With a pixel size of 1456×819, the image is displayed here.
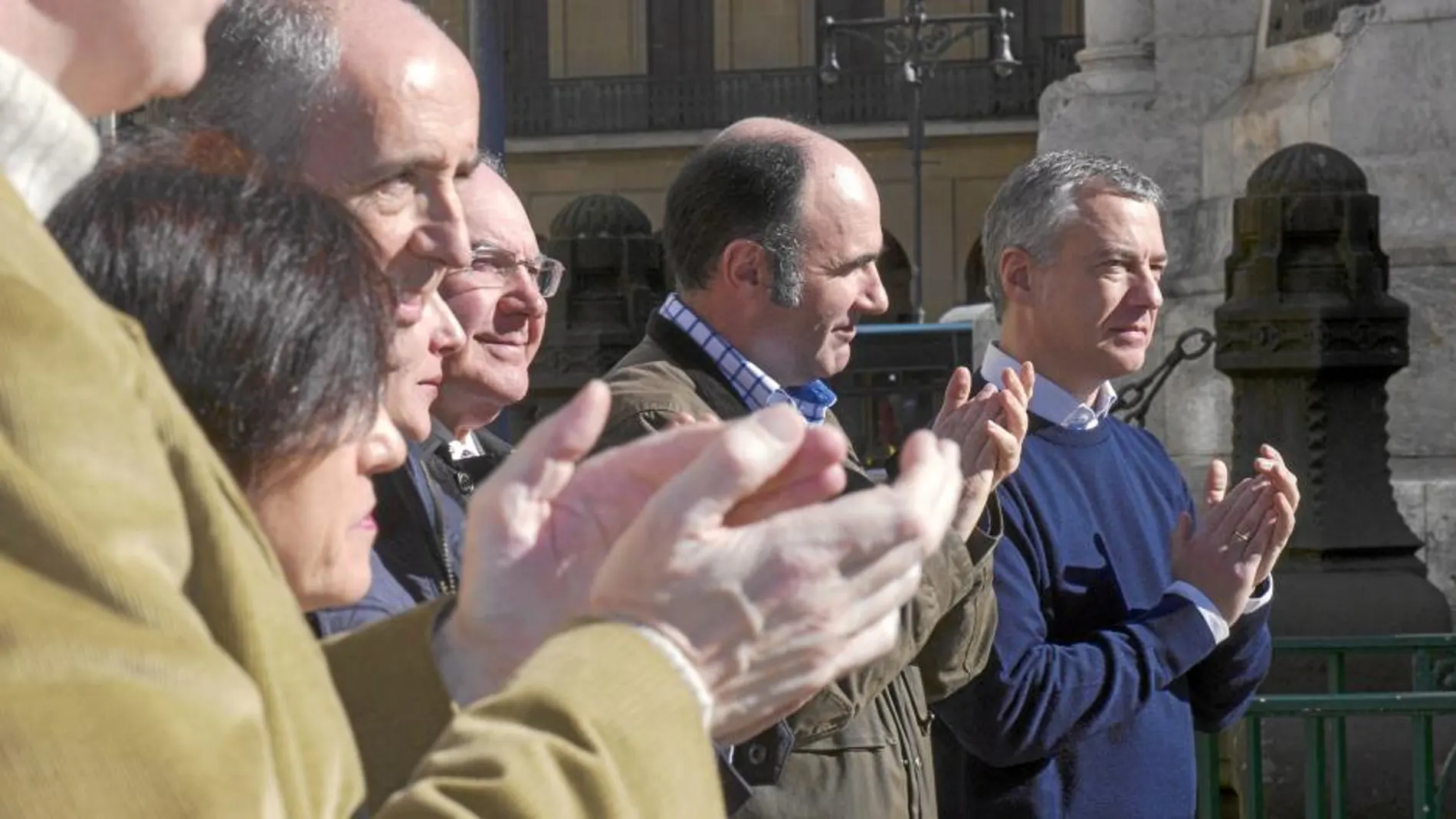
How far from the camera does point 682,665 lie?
2.00 metres

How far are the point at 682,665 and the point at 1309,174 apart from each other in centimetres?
657

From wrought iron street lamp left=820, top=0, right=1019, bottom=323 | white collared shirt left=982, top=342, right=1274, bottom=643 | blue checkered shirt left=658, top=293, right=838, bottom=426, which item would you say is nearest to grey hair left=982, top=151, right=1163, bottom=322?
white collared shirt left=982, top=342, right=1274, bottom=643

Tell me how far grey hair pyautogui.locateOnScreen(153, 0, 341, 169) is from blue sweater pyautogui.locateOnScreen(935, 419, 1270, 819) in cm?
167

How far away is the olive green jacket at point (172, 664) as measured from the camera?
1649 millimetres

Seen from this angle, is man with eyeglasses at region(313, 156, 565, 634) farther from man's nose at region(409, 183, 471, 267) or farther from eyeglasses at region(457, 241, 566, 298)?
man's nose at region(409, 183, 471, 267)

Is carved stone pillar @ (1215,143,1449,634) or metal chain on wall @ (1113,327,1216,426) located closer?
carved stone pillar @ (1215,143,1449,634)

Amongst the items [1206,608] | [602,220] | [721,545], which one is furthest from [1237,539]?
[602,220]

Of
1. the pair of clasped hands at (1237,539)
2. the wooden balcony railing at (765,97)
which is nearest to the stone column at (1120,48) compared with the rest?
the pair of clasped hands at (1237,539)

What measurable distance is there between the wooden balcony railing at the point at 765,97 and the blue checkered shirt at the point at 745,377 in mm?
39090

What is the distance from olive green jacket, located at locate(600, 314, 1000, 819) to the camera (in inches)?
153

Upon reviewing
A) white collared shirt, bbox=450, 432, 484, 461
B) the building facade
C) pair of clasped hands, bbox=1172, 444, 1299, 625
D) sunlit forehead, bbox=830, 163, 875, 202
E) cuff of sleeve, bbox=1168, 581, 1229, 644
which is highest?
sunlit forehead, bbox=830, 163, 875, 202

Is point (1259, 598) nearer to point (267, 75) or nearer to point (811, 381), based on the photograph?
point (811, 381)

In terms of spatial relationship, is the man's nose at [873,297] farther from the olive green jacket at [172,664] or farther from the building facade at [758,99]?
the building facade at [758,99]

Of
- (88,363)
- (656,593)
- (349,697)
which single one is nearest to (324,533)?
(349,697)
